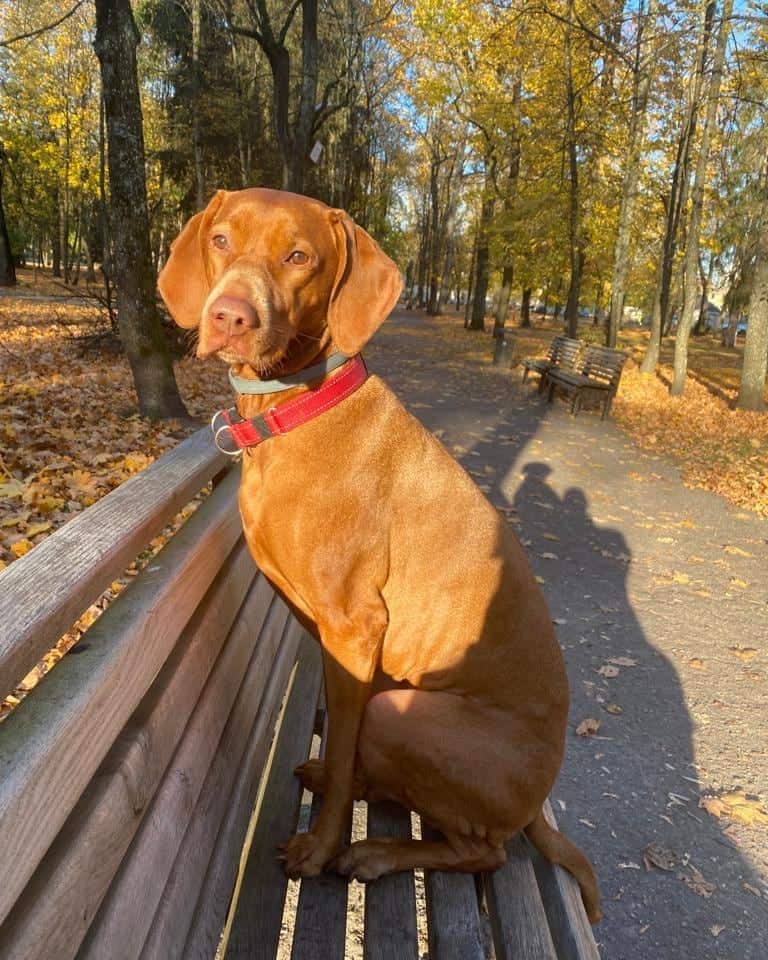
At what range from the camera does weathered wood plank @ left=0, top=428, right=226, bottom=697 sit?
1035mm

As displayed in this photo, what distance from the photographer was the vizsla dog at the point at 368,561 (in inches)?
78.6

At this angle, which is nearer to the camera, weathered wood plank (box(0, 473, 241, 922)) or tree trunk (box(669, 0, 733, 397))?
weathered wood plank (box(0, 473, 241, 922))

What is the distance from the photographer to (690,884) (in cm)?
296

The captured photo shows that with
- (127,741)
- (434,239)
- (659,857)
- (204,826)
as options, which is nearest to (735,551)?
(659,857)

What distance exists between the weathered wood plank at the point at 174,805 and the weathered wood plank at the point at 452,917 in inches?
29.2

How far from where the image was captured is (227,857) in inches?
73.9

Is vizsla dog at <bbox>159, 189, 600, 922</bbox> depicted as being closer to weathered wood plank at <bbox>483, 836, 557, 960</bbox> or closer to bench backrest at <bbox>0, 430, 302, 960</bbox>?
weathered wood plank at <bbox>483, 836, 557, 960</bbox>

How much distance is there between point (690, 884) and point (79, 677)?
117 inches

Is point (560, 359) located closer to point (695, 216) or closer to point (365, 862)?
point (695, 216)

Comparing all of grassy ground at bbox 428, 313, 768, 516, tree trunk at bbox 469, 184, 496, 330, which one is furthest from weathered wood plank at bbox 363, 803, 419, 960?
tree trunk at bbox 469, 184, 496, 330

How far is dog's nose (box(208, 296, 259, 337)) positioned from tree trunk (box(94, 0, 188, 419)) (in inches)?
253

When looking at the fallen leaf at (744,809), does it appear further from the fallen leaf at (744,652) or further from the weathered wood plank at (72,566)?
the weathered wood plank at (72,566)

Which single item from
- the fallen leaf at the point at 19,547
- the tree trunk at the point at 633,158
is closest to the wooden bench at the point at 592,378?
the tree trunk at the point at 633,158

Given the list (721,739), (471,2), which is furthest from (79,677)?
(471,2)
